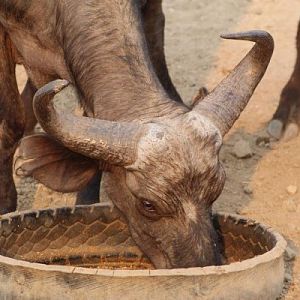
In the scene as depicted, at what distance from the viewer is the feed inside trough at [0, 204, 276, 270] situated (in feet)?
22.6

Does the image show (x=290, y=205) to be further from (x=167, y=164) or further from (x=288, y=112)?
(x=167, y=164)

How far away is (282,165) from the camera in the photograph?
30.9ft

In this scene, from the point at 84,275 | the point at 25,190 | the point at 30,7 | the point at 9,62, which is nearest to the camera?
the point at 84,275

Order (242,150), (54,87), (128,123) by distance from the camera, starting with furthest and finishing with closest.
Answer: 1. (242,150)
2. (128,123)
3. (54,87)

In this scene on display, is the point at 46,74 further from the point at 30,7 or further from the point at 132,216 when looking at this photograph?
the point at 132,216

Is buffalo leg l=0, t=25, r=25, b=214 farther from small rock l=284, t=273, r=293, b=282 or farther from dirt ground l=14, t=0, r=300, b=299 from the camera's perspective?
small rock l=284, t=273, r=293, b=282

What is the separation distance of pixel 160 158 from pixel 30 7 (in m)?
1.96

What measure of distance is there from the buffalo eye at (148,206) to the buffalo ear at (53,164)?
0.52 meters

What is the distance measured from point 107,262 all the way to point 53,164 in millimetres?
807

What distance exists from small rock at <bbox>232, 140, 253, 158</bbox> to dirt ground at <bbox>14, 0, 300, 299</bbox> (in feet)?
0.14

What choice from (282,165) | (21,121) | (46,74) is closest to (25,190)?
(21,121)

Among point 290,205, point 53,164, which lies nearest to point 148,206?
point 53,164

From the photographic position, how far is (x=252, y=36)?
257 inches

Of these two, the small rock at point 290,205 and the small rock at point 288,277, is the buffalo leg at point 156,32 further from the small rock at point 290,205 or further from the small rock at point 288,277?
the small rock at point 288,277
